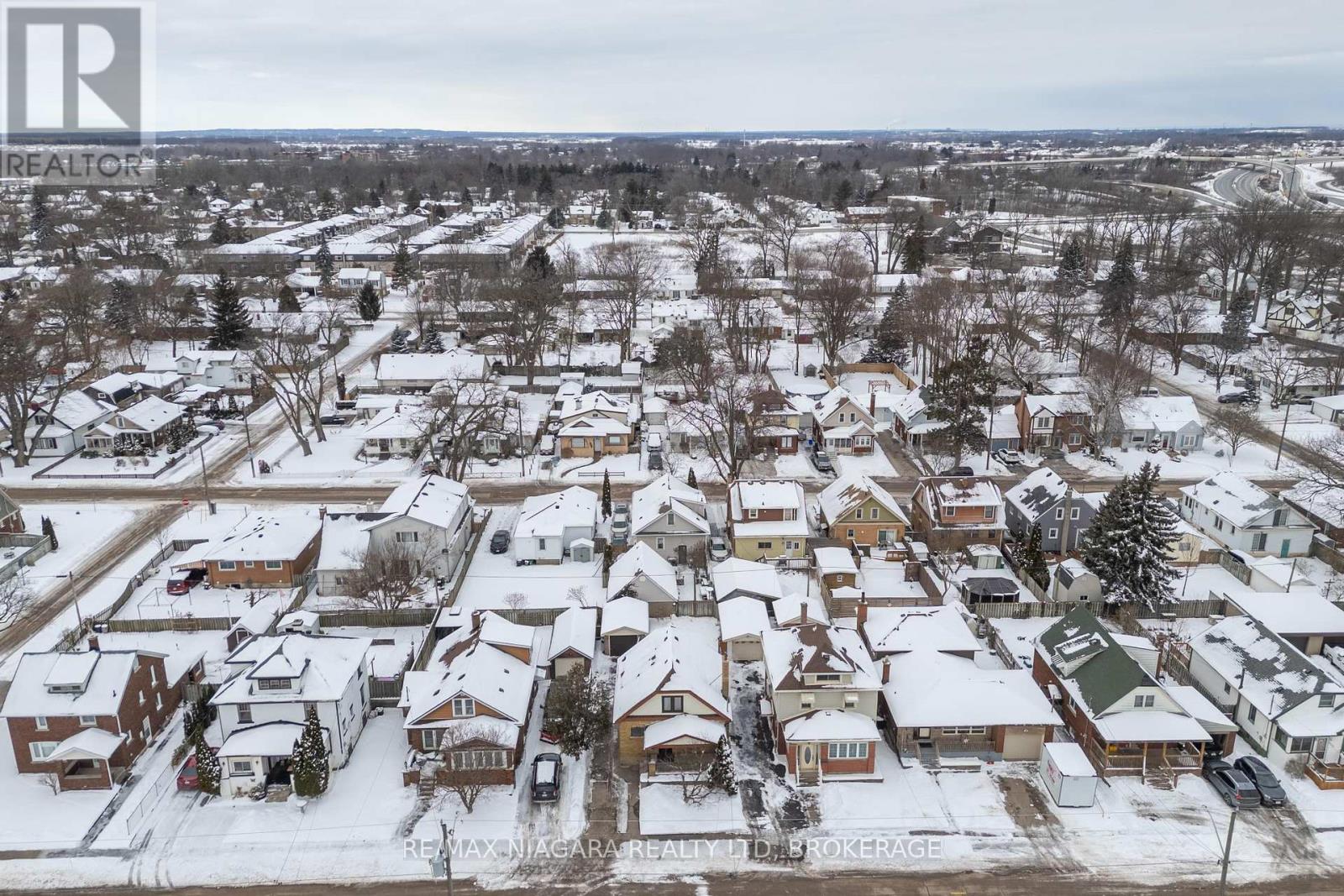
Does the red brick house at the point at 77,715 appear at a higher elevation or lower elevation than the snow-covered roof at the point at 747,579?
lower

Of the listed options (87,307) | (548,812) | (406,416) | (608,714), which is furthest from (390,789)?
(87,307)

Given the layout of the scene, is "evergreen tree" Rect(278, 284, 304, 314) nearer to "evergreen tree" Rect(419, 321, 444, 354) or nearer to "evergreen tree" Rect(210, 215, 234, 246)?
"evergreen tree" Rect(419, 321, 444, 354)

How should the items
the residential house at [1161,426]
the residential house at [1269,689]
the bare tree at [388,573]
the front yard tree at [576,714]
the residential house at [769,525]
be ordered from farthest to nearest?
the residential house at [1161,426] < the residential house at [769,525] < the bare tree at [388,573] < the front yard tree at [576,714] < the residential house at [1269,689]

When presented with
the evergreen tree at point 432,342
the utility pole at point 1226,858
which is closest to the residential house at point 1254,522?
the utility pole at point 1226,858

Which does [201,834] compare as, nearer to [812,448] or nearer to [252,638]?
[252,638]

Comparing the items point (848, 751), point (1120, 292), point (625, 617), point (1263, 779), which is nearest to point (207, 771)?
point (625, 617)

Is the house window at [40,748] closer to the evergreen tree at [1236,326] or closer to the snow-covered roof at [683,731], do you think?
the snow-covered roof at [683,731]

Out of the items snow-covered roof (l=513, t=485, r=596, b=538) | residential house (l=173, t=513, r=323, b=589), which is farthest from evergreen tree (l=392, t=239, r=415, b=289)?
residential house (l=173, t=513, r=323, b=589)
